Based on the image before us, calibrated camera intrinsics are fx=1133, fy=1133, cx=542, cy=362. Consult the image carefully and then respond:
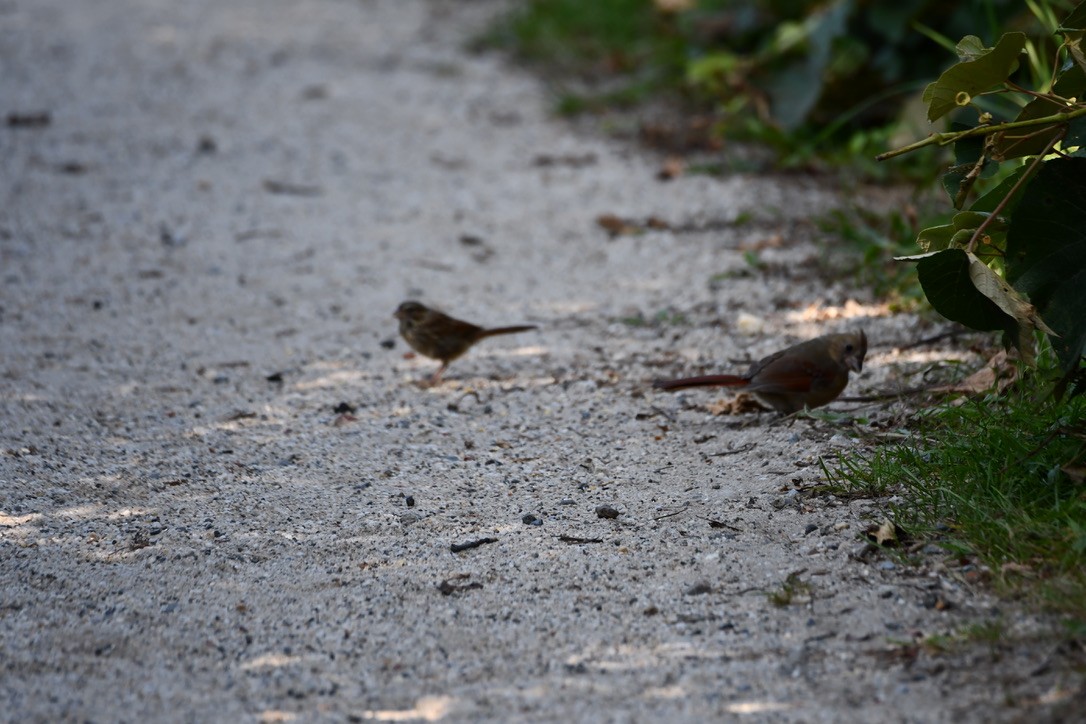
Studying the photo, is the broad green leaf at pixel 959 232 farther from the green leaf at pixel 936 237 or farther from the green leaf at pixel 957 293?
the green leaf at pixel 957 293

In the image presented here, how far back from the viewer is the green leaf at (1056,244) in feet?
11.3

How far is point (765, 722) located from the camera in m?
2.86

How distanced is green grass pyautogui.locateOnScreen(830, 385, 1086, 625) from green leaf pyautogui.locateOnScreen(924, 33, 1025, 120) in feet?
3.52

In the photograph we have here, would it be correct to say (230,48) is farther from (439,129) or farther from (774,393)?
(774,393)

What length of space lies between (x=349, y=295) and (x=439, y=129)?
10.8 feet

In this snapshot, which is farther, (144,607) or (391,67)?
(391,67)

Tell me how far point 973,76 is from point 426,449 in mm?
2506

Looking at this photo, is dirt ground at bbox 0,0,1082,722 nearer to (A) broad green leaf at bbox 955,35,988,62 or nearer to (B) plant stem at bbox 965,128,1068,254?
(B) plant stem at bbox 965,128,1068,254

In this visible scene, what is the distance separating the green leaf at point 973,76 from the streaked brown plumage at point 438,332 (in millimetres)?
2441

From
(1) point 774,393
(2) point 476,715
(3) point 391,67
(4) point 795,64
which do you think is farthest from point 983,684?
(3) point 391,67

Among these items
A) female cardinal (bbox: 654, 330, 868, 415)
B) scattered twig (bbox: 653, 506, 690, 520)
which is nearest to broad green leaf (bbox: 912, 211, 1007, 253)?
female cardinal (bbox: 654, 330, 868, 415)

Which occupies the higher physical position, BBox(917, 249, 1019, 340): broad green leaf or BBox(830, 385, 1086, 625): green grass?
BBox(917, 249, 1019, 340): broad green leaf

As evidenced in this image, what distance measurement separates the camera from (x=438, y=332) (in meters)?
5.49

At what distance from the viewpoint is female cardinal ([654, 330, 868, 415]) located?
14.9ft
